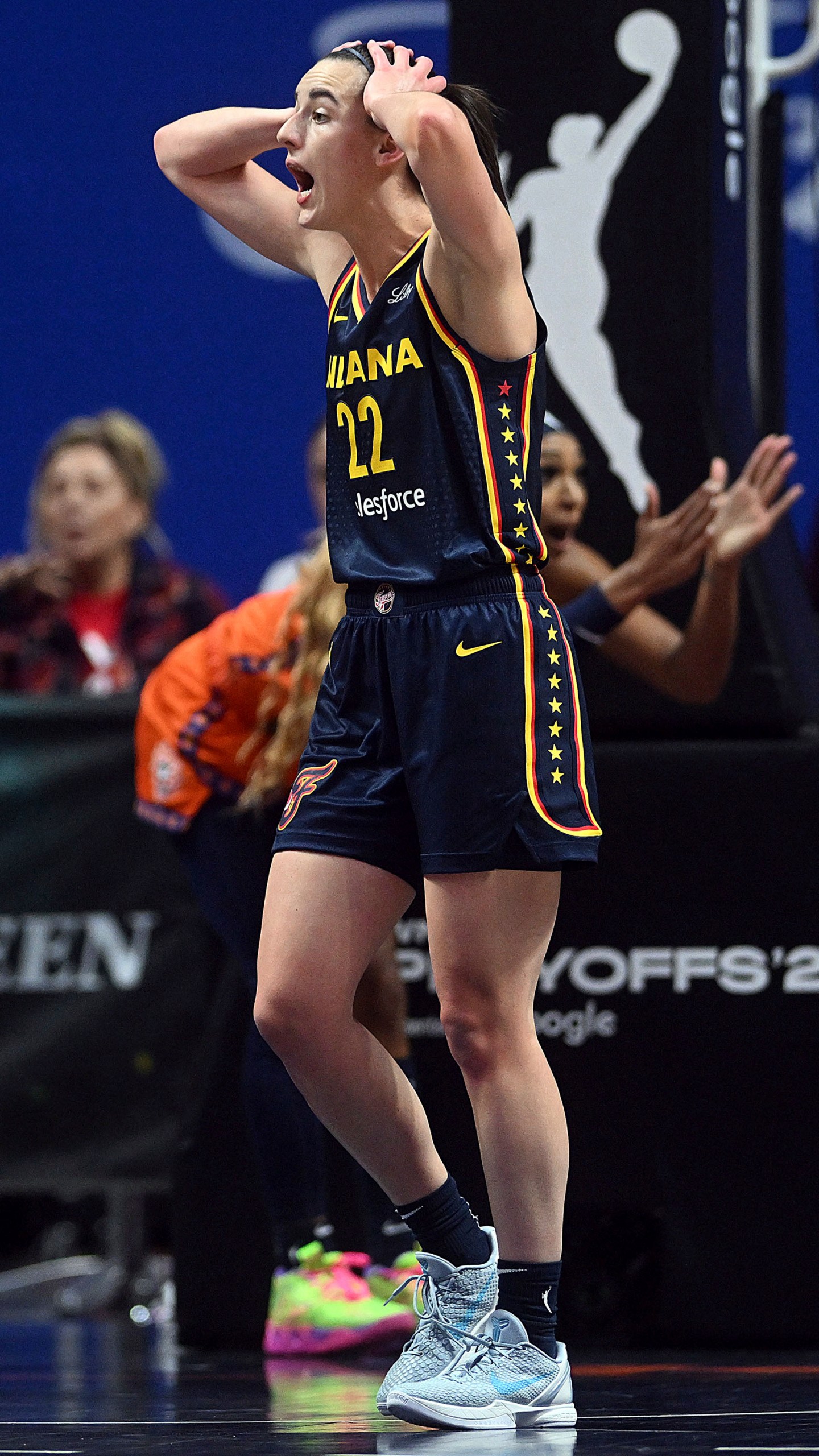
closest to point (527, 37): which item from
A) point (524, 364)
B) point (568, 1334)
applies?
point (524, 364)

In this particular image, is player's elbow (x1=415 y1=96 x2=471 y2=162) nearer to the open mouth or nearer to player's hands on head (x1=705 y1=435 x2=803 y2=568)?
the open mouth

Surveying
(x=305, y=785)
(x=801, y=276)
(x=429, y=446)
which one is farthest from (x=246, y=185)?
(x=801, y=276)

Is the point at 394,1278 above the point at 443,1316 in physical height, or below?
below

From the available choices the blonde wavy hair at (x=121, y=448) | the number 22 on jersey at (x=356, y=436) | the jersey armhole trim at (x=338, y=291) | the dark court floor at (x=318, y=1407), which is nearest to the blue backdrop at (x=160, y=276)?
the blonde wavy hair at (x=121, y=448)

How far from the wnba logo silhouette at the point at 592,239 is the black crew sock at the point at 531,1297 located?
174cm

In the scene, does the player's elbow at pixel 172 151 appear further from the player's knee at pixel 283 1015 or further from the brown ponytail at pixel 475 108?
the player's knee at pixel 283 1015

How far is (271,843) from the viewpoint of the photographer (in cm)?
389

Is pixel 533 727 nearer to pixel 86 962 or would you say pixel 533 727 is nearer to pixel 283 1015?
pixel 283 1015

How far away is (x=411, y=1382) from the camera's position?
2.65m

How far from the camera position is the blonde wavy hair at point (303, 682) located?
12.4 ft

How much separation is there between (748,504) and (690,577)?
0.60 feet

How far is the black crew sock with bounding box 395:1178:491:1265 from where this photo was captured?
2.74 m

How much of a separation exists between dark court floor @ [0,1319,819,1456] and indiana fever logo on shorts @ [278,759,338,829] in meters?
0.82

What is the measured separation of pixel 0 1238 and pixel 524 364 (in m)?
3.63
